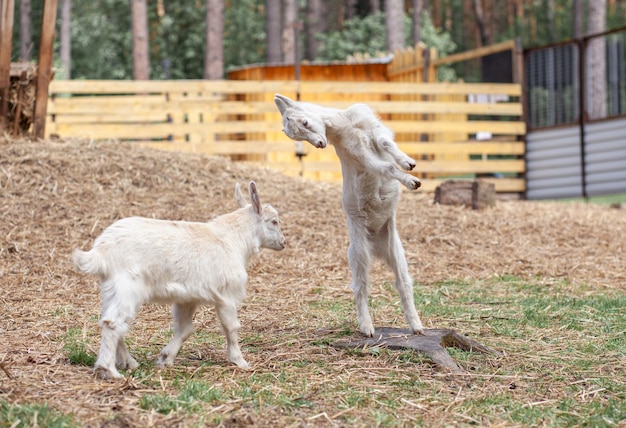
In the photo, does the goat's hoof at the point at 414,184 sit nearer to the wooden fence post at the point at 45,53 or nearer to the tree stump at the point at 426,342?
the tree stump at the point at 426,342

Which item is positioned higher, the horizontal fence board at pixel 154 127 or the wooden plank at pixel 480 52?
the wooden plank at pixel 480 52

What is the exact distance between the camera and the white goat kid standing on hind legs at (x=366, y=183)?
5.91m

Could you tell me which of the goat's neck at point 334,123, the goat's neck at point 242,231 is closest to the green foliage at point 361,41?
the goat's neck at point 334,123

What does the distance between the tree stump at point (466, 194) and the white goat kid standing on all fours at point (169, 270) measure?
290 inches

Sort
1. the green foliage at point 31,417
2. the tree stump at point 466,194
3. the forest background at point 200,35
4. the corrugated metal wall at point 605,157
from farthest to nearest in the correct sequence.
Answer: the forest background at point 200,35 < the corrugated metal wall at point 605,157 < the tree stump at point 466,194 < the green foliage at point 31,417

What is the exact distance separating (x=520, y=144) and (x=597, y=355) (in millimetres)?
11330

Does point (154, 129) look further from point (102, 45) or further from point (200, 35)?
point (102, 45)

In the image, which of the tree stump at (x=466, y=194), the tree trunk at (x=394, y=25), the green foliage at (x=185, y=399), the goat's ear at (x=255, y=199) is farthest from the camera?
the tree trunk at (x=394, y=25)

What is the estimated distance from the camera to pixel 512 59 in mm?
17141

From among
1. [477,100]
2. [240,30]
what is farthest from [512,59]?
[240,30]

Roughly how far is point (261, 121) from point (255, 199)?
10.6 m

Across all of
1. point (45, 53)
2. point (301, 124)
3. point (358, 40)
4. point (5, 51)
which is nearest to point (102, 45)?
point (358, 40)

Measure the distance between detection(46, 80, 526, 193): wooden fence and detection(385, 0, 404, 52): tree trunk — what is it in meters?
6.41

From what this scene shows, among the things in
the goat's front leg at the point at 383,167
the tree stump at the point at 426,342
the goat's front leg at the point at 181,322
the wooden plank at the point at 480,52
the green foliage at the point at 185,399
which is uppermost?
the wooden plank at the point at 480,52
